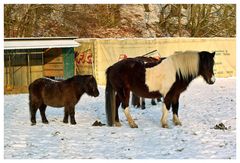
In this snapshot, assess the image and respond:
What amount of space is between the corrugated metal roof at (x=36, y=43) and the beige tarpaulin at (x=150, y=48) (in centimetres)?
115

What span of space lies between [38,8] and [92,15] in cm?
482

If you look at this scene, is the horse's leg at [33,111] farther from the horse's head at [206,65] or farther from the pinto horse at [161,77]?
the horse's head at [206,65]

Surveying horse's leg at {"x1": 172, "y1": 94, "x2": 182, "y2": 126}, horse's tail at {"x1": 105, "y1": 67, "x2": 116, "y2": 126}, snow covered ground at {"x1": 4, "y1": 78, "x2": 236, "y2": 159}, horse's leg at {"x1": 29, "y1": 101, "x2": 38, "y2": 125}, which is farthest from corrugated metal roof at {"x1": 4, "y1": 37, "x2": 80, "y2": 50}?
horse's leg at {"x1": 172, "y1": 94, "x2": 182, "y2": 126}

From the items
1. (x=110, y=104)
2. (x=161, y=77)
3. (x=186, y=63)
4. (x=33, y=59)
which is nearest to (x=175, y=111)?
(x=161, y=77)

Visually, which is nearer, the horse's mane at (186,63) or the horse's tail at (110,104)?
the horse's mane at (186,63)

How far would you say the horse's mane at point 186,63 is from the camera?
8.12 m

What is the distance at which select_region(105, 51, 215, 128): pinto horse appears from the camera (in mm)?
8117

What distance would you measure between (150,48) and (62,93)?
1138 centimetres

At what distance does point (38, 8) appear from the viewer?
73.0 feet

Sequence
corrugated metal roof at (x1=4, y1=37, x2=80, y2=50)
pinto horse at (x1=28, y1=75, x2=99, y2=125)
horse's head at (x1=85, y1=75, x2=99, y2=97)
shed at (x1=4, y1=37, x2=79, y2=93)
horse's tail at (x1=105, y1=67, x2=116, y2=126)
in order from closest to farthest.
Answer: horse's tail at (x1=105, y1=67, x2=116, y2=126) < pinto horse at (x1=28, y1=75, x2=99, y2=125) < horse's head at (x1=85, y1=75, x2=99, y2=97) < corrugated metal roof at (x1=4, y1=37, x2=80, y2=50) < shed at (x1=4, y1=37, x2=79, y2=93)

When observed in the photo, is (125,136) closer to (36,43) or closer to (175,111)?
(175,111)

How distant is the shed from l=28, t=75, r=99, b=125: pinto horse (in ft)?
26.4

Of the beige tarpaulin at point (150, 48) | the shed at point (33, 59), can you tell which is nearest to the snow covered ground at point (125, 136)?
the shed at point (33, 59)

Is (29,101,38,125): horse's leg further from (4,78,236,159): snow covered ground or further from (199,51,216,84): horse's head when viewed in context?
(199,51,216,84): horse's head
